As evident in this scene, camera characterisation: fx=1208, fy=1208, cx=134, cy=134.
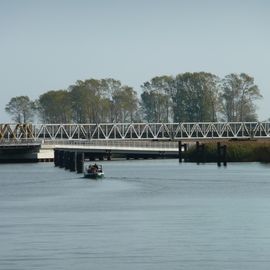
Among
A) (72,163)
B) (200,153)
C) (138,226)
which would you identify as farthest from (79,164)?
(138,226)

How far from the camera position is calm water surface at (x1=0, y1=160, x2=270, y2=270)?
47156 mm

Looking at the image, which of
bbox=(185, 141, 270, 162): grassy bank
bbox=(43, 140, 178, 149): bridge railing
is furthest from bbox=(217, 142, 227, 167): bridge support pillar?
bbox=(43, 140, 178, 149): bridge railing

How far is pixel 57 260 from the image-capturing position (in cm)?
4712

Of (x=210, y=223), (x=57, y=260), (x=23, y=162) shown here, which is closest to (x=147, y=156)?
(x=23, y=162)

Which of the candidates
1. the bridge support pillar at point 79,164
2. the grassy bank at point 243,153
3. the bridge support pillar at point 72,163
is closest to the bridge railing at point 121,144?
the grassy bank at point 243,153

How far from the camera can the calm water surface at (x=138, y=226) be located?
4716 cm

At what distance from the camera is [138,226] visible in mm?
58594

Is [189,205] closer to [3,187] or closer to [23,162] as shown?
[3,187]

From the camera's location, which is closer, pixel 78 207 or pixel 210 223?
pixel 210 223

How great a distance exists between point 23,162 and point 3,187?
276 feet

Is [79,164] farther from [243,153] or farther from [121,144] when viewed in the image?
[121,144]

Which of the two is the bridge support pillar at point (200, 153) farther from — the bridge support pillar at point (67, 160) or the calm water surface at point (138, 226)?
the calm water surface at point (138, 226)

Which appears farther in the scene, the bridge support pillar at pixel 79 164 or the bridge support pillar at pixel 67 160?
the bridge support pillar at pixel 67 160

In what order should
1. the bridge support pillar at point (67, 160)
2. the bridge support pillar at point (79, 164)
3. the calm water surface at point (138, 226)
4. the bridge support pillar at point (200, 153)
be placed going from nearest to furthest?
the calm water surface at point (138, 226), the bridge support pillar at point (79, 164), the bridge support pillar at point (67, 160), the bridge support pillar at point (200, 153)
